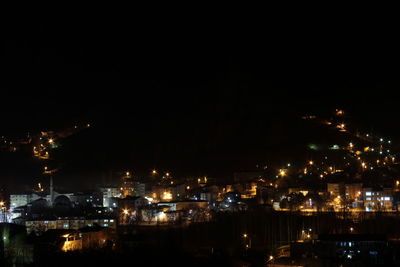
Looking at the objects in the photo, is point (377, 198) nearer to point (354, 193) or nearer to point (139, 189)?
point (354, 193)

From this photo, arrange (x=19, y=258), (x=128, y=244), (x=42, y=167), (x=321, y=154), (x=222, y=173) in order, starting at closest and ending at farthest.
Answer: (x=19, y=258) → (x=128, y=244) → (x=42, y=167) → (x=321, y=154) → (x=222, y=173)

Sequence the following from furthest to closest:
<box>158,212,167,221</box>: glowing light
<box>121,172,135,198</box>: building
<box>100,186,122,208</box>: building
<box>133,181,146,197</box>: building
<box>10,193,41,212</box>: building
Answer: <box>133,181,146,197</box>: building, <box>121,172,135,198</box>: building, <box>100,186,122,208</box>: building, <box>10,193,41,212</box>: building, <box>158,212,167,221</box>: glowing light

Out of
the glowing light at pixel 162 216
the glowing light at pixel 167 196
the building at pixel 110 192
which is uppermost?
the building at pixel 110 192

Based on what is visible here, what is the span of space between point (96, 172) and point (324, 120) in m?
10.9

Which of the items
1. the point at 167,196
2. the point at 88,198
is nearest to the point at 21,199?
the point at 88,198

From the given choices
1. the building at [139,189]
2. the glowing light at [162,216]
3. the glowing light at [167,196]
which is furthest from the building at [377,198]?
the building at [139,189]

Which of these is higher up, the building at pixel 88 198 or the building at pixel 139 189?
the building at pixel 139 189

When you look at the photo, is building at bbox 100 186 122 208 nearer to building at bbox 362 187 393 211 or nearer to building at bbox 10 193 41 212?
building at bbox 10 193 41 212

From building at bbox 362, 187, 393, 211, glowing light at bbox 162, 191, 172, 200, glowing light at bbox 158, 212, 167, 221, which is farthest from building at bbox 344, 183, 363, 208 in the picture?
glowing light at bbox 162, 191, 172, 200

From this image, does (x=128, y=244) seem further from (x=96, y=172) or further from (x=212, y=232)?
(x=96, y=172)

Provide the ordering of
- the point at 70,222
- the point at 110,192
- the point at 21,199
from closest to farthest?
1. the point at 70,222
2. the point at 21,199
3. the point at 110,192

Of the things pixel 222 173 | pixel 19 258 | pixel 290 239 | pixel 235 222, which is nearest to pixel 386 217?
pixel 290 239

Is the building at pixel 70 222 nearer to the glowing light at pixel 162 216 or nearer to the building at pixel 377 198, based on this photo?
the glowing light at pixel 162 216

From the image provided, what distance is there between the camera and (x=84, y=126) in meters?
20.7
